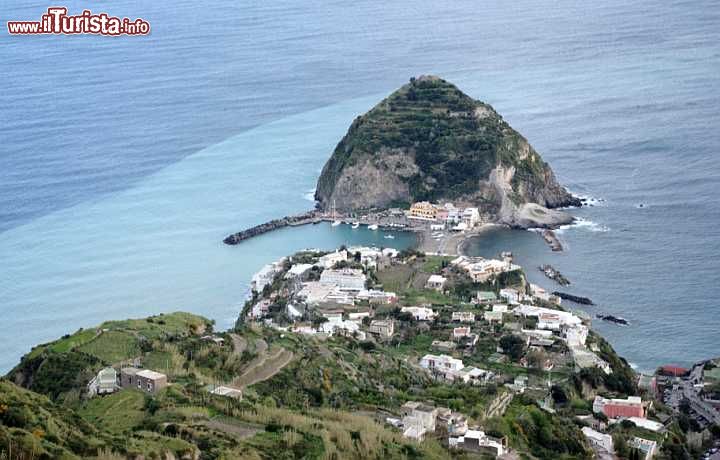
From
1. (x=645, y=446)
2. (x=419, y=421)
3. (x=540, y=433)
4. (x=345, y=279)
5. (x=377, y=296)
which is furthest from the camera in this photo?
(x=345, y=279)

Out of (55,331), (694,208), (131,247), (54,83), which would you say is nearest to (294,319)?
(55,331)

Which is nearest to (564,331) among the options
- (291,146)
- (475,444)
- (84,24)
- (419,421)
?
(419,421)

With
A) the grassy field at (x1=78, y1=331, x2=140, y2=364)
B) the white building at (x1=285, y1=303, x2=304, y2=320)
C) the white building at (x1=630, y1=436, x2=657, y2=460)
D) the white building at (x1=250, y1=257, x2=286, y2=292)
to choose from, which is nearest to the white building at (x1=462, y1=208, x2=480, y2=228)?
the white building at (x1=250, y1=257, x2=286, y2=292)

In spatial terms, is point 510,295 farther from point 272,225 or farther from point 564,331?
point 272,225

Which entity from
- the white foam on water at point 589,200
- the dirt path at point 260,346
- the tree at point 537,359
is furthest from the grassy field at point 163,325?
the white foam on water at point 589,200

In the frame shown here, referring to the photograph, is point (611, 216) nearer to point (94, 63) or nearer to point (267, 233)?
point (267, 233)
